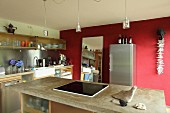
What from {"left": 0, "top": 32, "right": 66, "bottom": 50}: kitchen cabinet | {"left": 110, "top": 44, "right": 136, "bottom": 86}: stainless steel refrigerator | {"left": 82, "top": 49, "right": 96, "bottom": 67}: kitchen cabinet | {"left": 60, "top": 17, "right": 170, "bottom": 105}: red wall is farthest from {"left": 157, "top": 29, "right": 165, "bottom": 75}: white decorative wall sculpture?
{"left": 0, "top": 32, "right": 66, "bottom": 50}: kitchen cabinet

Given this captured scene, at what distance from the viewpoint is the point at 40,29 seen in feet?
15.2

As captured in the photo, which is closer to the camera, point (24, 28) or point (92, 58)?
point (24, 28)

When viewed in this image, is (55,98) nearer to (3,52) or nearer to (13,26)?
(3,52)

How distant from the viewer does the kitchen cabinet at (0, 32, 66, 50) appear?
11.7ft

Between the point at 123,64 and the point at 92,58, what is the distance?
4.11 feet

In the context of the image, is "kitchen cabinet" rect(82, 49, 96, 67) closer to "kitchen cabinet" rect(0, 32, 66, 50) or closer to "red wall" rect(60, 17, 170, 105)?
"red wall" rect(60, 17, 170, 105)

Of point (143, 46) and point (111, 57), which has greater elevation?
point (143, 46)

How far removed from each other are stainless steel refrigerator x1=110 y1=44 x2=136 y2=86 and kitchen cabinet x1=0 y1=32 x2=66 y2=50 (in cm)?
236

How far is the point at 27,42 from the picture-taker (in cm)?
408

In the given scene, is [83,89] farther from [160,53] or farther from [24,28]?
[24,28]

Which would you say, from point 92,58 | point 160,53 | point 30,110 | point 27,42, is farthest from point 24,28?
point 160,53

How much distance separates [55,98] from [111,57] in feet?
→ 8.32

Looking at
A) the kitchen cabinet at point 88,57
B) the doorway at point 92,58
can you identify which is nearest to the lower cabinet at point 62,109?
the doorway at point 92,58

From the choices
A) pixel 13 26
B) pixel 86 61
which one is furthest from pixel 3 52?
pixel 86 61
